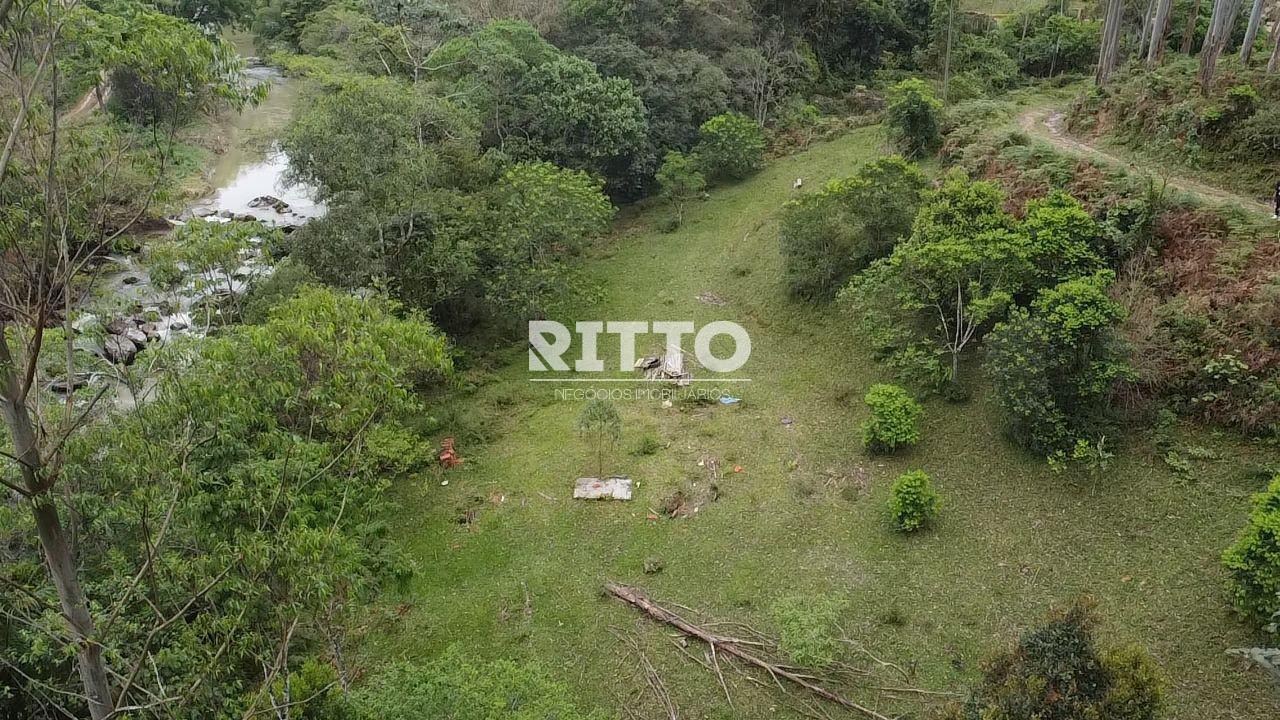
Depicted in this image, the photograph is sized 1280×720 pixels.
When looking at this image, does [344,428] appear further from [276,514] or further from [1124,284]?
[1124,284]

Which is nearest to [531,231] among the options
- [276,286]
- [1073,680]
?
[276,286]

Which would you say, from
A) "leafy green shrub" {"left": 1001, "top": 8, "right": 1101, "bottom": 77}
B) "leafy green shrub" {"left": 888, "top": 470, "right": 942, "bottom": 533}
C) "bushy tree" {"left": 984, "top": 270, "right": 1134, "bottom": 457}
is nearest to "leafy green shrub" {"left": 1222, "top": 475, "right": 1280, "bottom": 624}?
"bushy tree" {"left": 984, "top": 270, "right": 1134, "bottom": 457}

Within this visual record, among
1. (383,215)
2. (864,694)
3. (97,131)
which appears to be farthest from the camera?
(383,215)

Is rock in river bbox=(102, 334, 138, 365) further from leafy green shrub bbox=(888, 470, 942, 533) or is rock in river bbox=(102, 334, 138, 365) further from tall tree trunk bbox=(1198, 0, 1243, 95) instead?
tall tree trunk bbox=(1198, 0, 1243, 95)

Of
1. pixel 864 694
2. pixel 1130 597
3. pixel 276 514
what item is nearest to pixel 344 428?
pixel 276 514

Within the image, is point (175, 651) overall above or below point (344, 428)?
below

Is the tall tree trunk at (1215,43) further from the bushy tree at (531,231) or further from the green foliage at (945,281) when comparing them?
the bushy tree at (531,231)

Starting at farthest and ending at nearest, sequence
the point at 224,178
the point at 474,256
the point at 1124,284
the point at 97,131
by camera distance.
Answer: the point at 224,178 < the point at 474,256 < the point at 1124,284 < the point at 97,131

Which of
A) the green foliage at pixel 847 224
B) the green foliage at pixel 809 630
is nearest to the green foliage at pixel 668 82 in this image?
the green foliage at pixel 847 224
